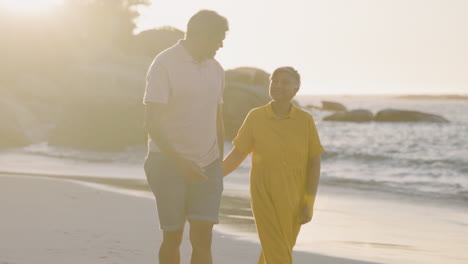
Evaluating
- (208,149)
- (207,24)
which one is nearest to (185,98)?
(208,149)

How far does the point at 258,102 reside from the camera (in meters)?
33.5

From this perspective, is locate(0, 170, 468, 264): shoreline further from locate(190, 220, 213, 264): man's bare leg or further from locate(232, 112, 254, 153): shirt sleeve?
locate(190, 220, 213, 264): man's bare leg

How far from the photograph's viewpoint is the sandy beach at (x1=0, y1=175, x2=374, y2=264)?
6.59m

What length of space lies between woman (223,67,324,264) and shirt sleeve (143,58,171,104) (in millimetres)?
752

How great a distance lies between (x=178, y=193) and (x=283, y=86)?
101 centimetres

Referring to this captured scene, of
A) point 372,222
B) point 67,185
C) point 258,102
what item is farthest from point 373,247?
point 258,102

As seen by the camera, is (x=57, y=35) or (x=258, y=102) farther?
(x=57, y=35)

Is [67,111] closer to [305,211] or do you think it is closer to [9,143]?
[9,143]

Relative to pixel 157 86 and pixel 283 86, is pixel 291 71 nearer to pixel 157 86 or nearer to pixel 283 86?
pixel 283 86

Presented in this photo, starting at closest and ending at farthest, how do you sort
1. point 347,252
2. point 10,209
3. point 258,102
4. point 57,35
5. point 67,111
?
point 347,252
point 10,209
point 67,111
point 258,102
point 57,35

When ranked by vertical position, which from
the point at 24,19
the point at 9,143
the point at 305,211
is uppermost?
the point at 24,19

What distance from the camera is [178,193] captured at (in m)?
4.62

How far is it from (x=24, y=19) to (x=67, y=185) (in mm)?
24369

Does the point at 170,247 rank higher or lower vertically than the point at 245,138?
lower
